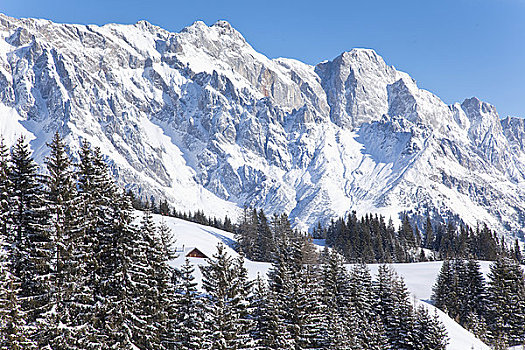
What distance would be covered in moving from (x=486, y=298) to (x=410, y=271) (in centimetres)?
2415

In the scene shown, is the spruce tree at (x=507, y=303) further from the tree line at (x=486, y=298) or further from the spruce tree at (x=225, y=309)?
the spruce tree at (x=225, y=309)

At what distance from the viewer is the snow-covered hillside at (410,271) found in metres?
59.9

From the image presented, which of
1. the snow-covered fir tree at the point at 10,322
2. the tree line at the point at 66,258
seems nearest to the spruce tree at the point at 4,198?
the tree line at the point at 66,258

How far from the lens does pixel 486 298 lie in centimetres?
8350

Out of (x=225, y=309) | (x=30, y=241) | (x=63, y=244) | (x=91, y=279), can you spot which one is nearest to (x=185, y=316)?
(x=225, y=309)

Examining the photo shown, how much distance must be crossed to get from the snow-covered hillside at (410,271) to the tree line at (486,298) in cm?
500

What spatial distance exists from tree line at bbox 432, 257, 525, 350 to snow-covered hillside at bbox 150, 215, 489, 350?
500cm

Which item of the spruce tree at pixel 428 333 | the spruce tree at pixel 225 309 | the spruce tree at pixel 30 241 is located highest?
the spruce tree at pixel 30 241

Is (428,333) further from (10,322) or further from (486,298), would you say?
(10,322)

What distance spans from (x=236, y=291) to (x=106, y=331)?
12.3 meters

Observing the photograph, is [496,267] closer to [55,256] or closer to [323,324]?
[323,324]

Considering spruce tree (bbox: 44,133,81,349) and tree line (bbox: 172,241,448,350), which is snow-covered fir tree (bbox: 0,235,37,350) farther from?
tree line (bbox: 172,241,448,350)

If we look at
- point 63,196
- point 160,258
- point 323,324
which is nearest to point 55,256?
point 63,196

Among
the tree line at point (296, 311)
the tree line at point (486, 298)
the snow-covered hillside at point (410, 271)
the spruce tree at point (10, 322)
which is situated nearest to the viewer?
the spruce tree at point (10, 322)
